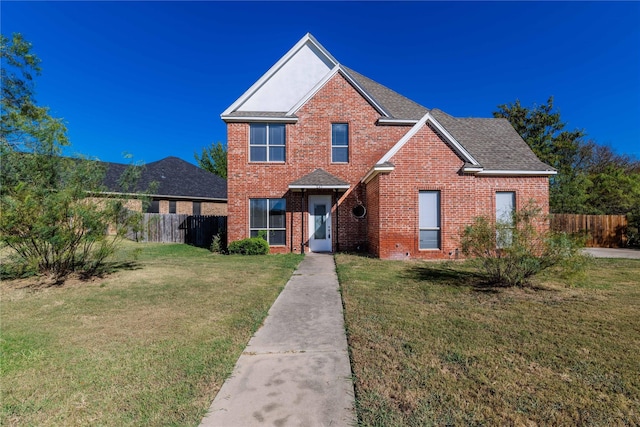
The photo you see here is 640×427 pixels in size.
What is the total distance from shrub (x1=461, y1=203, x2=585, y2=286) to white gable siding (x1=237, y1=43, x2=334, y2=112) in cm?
1042

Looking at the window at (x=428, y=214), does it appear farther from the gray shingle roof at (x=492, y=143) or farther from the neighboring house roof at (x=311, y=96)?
the gray shingle roof at (x=492, y=143)

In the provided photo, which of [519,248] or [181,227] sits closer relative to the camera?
[519,248]

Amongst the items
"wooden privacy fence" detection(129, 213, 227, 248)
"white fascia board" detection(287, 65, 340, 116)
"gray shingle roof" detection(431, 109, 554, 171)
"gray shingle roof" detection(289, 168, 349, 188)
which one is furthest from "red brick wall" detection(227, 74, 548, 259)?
"wooden privacy fence" detection(129, 213, 227, 248)

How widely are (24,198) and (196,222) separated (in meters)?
12.7

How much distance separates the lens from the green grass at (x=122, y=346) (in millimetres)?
2586

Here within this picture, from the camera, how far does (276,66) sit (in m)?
14.2

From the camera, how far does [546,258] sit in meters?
6.45

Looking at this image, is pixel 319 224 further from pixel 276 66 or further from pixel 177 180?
pixel 177 180

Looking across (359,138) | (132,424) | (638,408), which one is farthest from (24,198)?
(359,138)

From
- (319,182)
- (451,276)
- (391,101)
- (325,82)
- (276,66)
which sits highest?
(276,66)

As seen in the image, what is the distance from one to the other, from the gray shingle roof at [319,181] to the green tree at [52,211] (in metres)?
6.58

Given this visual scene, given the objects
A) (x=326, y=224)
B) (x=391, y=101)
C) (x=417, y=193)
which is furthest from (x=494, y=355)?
(x=391, y=101)

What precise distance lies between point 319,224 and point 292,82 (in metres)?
6.99

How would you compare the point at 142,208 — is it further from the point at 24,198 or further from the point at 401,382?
the point at 401,382
